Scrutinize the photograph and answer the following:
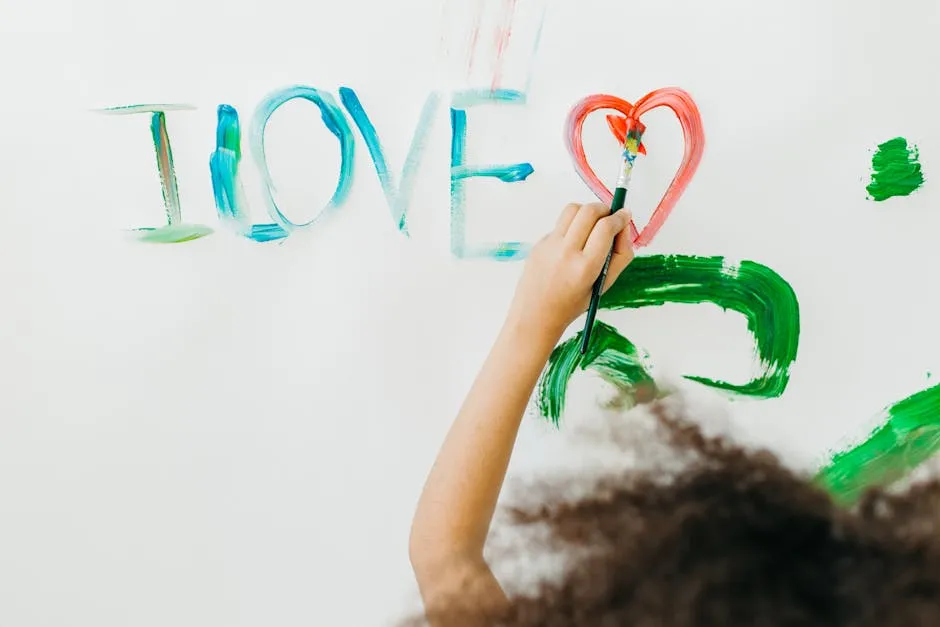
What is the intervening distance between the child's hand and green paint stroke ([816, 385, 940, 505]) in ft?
0.79

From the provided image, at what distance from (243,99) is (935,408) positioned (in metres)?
0.61

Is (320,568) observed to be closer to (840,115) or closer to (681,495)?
(681,495)

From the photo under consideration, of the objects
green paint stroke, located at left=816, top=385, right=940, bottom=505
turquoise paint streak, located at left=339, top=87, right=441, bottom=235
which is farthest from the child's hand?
green paint stroke, located at left=816, top=385, right=940, bottom=505

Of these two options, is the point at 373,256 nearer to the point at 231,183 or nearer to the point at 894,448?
the point at 231,183

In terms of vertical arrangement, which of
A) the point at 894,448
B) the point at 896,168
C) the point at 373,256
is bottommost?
the point at 894,448

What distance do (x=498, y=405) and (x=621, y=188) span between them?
0.19m

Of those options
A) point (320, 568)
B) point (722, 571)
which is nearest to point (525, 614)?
point (722, 571)

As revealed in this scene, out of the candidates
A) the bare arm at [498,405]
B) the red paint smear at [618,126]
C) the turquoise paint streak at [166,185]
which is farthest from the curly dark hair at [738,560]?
the turquoise paint streak at [166,185]

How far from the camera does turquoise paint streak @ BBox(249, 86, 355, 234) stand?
0.63 metres

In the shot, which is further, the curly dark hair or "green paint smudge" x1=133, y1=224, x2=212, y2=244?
"green paint smudge" x1=133, y1=224, x2=212, y2=244

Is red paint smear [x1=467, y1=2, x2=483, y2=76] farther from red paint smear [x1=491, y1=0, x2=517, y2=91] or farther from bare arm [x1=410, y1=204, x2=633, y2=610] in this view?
bare arm [x1=410, y1=204, x2=633, y2=610]

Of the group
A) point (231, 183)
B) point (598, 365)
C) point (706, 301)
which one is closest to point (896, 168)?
point (706, 301)

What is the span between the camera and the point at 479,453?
22.5 inches

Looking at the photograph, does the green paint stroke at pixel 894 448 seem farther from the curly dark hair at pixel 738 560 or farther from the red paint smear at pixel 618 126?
the red paint smear at pixel 618 126
